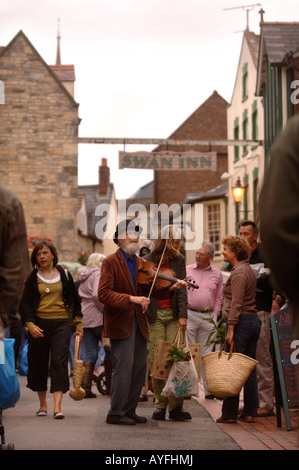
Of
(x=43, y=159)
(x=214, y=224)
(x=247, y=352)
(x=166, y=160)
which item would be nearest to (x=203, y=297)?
(x=247, y=352)

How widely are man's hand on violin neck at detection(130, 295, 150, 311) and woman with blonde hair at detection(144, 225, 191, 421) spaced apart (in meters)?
0.82

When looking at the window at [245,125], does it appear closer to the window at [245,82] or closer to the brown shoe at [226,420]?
the window at [245,82]

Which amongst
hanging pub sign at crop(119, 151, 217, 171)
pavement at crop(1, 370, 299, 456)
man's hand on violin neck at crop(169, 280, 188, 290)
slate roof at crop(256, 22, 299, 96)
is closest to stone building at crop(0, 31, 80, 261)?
slate roof at crop(256, 22, 299, 96)

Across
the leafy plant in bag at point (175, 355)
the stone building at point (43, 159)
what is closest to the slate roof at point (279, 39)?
the stone building at point (43, 159)

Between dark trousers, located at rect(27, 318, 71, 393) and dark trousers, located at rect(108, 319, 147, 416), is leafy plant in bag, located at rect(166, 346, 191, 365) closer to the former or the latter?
dark trousers, located at rect(108, 319, 147, 416)

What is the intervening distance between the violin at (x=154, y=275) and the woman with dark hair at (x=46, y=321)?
2.57ft

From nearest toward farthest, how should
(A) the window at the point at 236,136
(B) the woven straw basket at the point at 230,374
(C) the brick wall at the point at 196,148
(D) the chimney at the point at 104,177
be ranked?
(B) the woven straw basket at the point at 230,374
(A) the window at the point at 236,136
(C) the brick wall at the point at 196,148
(D) the chimney at the point at 104,177

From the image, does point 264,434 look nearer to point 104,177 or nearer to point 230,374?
point 230,374

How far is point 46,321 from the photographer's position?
29.1ft

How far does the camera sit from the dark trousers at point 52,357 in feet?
28.9

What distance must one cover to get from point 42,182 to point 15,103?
3397 millimetres

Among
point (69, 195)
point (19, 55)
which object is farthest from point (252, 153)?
point (19, 55)

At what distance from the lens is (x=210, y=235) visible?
40.3m
